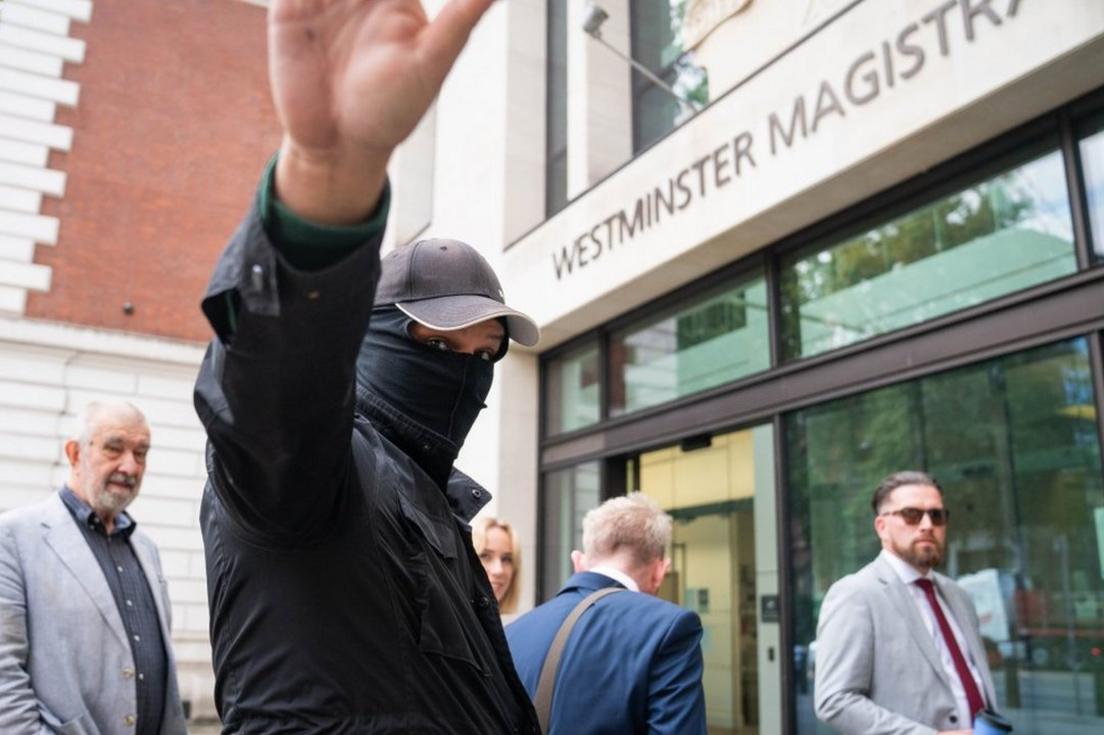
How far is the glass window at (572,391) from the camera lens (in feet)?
30.3

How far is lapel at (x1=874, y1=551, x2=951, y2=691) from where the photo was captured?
3845mm

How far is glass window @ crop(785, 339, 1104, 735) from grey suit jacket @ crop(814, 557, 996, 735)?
1.24m


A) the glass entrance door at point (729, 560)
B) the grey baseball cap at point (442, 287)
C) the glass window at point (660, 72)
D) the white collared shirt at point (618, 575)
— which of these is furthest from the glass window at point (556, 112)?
the grey baseball cap at point (442, 287)

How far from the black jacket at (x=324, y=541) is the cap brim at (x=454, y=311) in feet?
0.54

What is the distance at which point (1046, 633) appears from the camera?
5012 millimetres

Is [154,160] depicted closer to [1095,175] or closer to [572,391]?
[572,391]

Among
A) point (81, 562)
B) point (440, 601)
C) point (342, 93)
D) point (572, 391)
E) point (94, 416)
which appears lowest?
point (440, 601)

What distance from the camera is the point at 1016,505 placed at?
527 centimetres

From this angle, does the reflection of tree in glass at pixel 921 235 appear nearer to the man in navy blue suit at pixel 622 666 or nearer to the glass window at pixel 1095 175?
the glass window at pixel 1095 175

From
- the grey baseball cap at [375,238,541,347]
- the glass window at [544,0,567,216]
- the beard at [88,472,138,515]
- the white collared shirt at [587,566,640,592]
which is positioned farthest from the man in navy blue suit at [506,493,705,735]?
the glass window at [544,0,567,216]

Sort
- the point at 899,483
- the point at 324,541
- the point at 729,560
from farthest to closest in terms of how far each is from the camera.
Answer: the point at 729,560
the point at 899,483
the point at 324,541

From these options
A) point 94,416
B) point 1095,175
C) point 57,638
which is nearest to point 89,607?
point 57,638

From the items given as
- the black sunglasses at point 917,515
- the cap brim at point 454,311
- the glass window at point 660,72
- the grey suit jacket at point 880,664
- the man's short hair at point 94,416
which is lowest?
the grey suit jacket at point 880,664

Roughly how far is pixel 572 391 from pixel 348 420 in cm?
853
